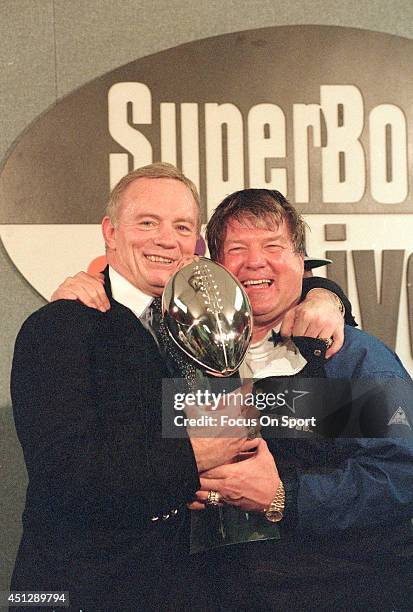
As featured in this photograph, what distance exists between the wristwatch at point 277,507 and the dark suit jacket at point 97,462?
0.08 metres

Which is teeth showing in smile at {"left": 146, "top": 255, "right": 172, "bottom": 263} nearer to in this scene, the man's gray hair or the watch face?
the man's gray hair

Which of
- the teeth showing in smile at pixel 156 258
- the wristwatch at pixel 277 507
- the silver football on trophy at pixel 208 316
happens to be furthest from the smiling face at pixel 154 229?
the wristwatch at pixel 277 507

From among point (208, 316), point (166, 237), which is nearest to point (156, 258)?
point (166, 237)

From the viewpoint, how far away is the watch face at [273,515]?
792 mm

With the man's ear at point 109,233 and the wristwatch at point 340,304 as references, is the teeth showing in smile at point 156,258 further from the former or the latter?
the wristwatch at point 340,304

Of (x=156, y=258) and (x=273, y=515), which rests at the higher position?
(x=156, y=258)

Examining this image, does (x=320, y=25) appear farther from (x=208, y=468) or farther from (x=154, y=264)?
(x=208, y=468)

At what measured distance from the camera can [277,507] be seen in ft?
2.60

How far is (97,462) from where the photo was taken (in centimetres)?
71

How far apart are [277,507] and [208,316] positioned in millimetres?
220

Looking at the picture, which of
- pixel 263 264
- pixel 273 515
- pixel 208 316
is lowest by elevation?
pixel 273 515

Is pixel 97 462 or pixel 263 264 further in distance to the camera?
pixel 263 264

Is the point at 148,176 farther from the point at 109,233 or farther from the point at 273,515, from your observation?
the point at 273,515

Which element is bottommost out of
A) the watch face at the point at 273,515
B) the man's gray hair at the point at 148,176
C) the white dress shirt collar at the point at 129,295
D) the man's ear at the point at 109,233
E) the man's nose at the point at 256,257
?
the watch face at the point at 273,515
